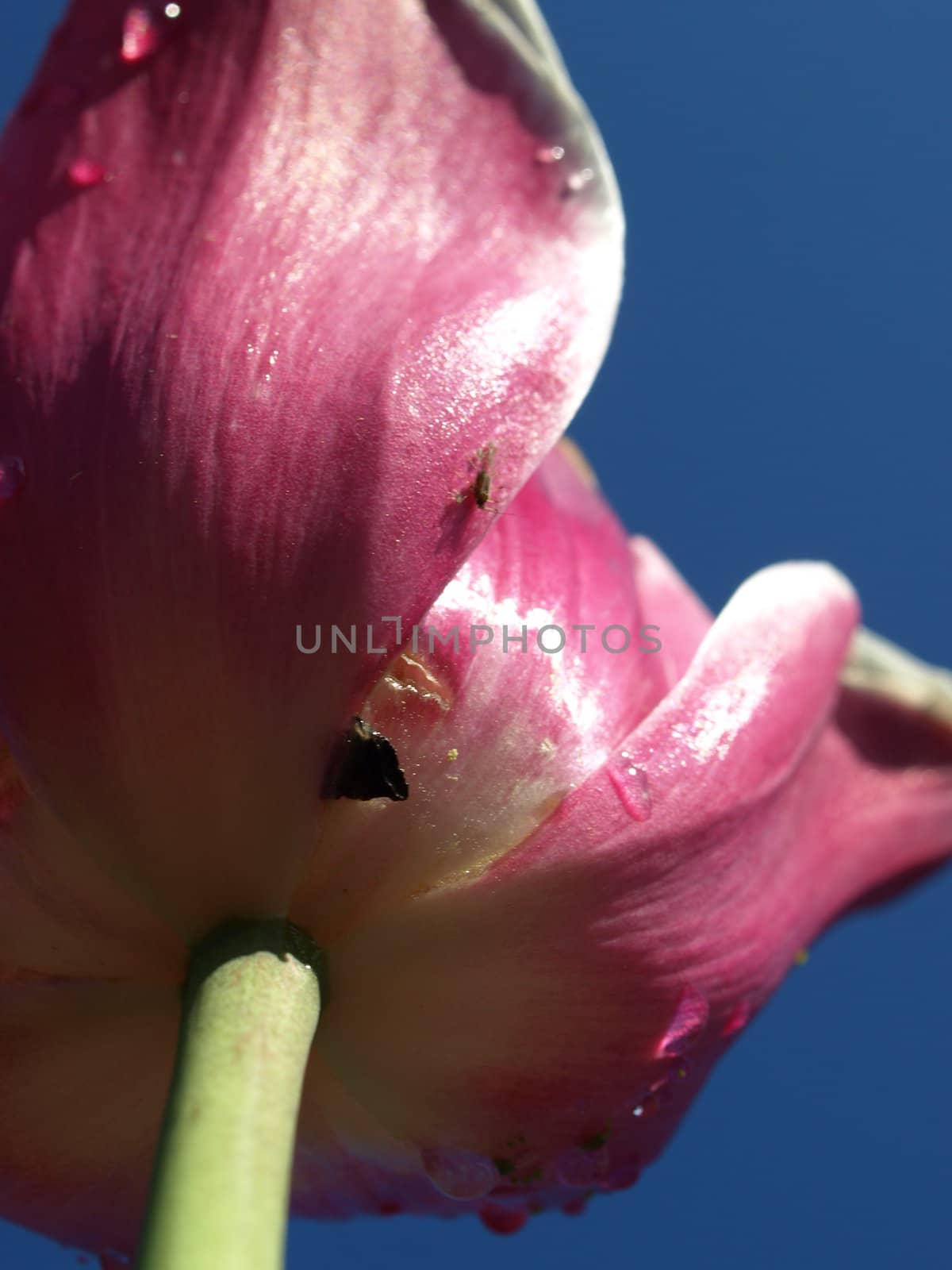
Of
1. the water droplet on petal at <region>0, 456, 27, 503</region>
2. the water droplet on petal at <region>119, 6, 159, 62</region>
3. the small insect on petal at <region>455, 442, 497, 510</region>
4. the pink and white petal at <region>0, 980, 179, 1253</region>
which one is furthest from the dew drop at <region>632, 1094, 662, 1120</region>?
the water droplet on petal at <region>119, 6, 159, 62</region>

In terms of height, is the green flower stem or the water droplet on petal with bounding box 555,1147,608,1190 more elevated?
the green flower stem

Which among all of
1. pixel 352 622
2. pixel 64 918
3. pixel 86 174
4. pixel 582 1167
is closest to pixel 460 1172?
pixel 582 1167

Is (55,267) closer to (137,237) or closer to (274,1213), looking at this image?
(137,237)

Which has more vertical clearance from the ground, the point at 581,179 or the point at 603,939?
the point at 581,179

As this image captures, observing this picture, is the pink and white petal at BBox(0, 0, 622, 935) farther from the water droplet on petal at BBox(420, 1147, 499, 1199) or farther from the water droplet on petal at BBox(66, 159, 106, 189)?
the water droplet on petal at BBox(420, 1147, 499, 1199)

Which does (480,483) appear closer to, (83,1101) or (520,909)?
(520,909)

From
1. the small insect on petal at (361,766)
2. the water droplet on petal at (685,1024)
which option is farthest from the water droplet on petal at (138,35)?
the water droplet on petal at (685,1024)
